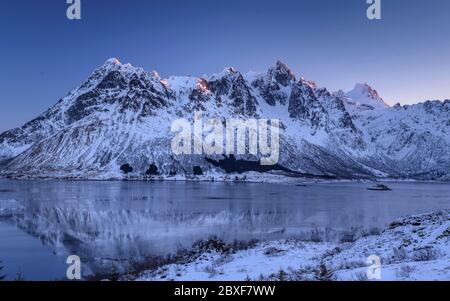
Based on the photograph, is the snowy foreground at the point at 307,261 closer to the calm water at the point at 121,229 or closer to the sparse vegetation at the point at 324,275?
the sparse vegetation at the point at 324,275

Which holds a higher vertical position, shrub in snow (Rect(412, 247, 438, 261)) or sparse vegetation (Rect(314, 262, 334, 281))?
sparse vegetation (Rect(314, 262, 334, 281))

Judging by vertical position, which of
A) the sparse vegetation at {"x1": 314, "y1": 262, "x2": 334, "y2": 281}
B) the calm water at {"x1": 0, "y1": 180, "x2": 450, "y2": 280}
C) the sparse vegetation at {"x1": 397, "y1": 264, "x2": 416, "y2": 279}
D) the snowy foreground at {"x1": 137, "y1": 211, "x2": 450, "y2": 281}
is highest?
the sparse vegetation at {"x1": 397, "y1": 264, "x2": 416, "y2": 279}

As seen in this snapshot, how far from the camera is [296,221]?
235ft

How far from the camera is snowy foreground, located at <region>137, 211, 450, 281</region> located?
19438 mm

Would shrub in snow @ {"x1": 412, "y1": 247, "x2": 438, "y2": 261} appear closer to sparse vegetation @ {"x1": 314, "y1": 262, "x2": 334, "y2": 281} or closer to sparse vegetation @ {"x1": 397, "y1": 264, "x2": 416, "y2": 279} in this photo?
sparse vegetation @ {"x1": 314, "y1": 262, "x2": 334, "y2": 281}

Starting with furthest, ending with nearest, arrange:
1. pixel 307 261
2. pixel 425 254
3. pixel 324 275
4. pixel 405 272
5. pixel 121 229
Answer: pixel 121 229 → pixel 307 261 → pixel 425 254 → pixel 324 275 → pixel 405 272

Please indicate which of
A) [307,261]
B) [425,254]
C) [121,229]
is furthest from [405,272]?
[121,229]

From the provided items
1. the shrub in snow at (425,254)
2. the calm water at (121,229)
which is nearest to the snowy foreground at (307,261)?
the shrub in snow at (425,254)

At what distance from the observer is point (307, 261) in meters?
30.9

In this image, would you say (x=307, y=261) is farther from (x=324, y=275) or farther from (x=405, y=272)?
(x=405, y=272)

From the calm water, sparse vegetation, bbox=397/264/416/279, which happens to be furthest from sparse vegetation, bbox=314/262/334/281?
the calm water

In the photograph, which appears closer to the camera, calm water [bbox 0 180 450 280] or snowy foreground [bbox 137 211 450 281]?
snowy foreground [bbox 137 211 450 281]

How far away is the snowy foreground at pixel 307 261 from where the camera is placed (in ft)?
63.8
